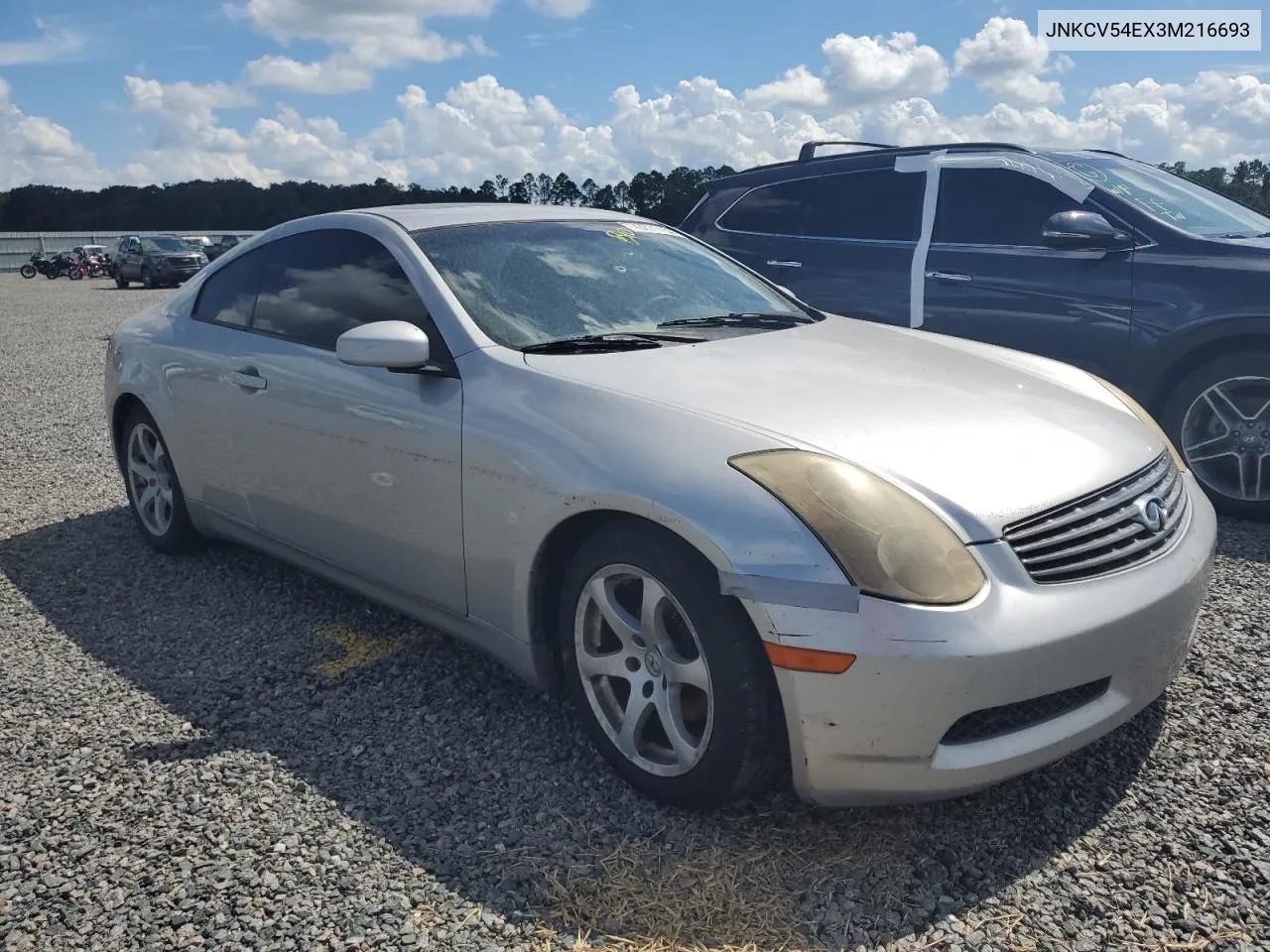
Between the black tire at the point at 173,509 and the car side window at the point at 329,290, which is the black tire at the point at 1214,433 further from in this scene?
the black tire at the point at 173,509

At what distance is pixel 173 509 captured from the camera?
4.66 meters

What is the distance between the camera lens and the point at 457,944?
7.22 ft

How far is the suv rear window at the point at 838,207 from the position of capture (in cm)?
603

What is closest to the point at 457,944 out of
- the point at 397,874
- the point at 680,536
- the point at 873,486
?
the point at 397,874

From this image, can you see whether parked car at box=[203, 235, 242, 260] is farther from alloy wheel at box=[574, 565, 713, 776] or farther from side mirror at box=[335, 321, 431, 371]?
alloy wheel at box=[574, 565, 713, 776]

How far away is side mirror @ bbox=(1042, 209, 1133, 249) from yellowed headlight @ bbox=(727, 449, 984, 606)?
3.45m

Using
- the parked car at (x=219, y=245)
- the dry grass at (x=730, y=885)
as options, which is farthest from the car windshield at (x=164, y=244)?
the dry grass at (x=730, y=885)

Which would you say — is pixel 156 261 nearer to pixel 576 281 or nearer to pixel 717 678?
pixel 576 281

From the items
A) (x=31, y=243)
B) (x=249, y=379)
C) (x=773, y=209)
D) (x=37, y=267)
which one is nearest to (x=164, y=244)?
(x=37, y=267)

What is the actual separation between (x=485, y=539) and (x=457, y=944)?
3.63ft

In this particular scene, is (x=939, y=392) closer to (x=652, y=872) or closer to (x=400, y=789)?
(x=652, y=872)

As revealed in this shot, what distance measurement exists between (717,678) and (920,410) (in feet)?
3.01

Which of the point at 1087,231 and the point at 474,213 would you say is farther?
the point at 1087,231

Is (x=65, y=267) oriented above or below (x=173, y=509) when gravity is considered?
above
